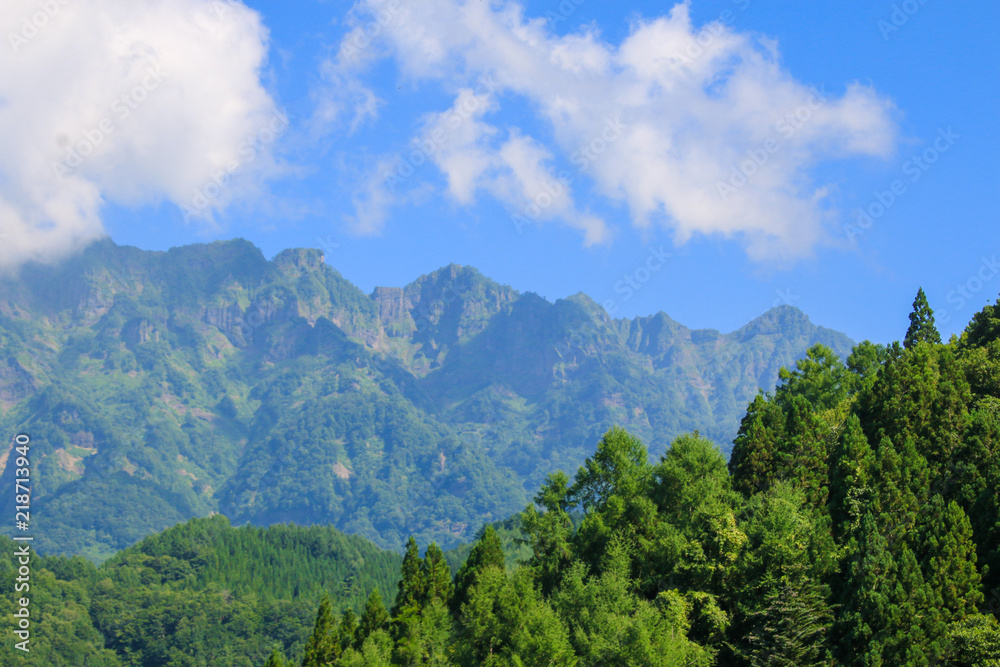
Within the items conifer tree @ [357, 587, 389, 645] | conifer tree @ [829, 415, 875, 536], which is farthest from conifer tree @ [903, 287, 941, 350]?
conifer tree @ [357, 587, 389, 645]

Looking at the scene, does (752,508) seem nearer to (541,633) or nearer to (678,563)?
(678,563)

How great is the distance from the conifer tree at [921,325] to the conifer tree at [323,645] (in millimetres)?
72056

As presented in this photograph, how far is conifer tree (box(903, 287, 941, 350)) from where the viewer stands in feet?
348

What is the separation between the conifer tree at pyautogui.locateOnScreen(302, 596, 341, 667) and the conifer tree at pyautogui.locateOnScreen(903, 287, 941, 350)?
236 feet

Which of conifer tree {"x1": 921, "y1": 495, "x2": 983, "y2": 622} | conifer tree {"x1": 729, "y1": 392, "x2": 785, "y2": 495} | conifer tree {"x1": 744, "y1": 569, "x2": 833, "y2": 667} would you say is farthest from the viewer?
conifer tree {"x1": 729, "y1": 392, "x2": 785, "y2": 495}

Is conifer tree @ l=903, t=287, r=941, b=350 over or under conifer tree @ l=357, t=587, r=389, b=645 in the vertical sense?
over

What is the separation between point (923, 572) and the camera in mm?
54469

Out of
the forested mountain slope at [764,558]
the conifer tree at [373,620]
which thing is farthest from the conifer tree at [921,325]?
the conifer tree at [373,620]

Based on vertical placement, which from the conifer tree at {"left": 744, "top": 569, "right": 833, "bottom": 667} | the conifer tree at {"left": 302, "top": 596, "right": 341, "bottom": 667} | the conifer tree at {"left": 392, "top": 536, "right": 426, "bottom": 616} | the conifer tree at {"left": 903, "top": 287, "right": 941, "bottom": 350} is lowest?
the conifer tree at {"left": 744, "top": 569, "right": 833, "bottom": 667}

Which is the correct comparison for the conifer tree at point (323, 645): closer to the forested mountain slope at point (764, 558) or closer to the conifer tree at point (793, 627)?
the forested mountain slope at point (764, 558)

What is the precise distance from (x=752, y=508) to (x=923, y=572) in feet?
41.8

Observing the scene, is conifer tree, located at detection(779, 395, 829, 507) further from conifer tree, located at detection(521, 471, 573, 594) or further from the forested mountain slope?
conifer tree, located at detection(521, 471, 573, 594)

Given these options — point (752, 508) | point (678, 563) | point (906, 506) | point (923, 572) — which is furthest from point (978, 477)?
point (678, 563)

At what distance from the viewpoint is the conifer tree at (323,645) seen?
85.5m
